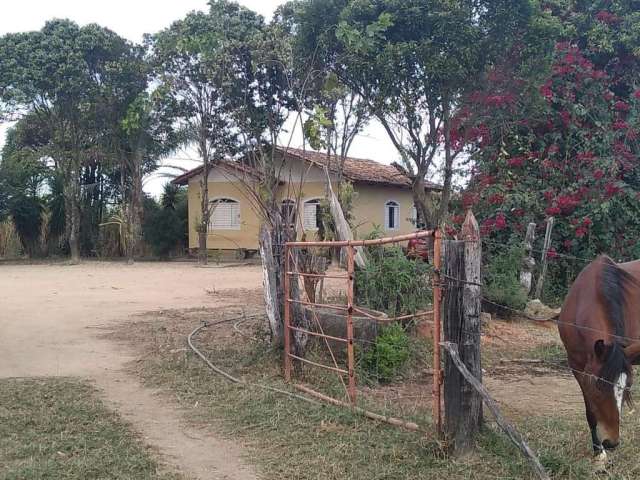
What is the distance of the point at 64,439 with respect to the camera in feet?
15.8

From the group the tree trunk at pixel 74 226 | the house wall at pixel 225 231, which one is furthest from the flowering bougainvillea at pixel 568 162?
the tree trunk at pixel 74 226

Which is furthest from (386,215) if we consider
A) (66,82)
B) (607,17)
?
(607,17)

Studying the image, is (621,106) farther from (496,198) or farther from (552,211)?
(496,198)

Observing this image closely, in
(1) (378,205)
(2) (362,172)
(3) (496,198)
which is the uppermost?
(2) (362,172)

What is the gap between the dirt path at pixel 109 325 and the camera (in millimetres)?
4824

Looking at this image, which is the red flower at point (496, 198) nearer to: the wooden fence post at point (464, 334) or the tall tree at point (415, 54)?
the tall tree at point (415, 54)

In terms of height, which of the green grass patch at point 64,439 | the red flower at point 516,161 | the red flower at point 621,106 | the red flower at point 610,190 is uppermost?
the red flower at point 621,106

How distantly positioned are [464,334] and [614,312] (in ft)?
3.48

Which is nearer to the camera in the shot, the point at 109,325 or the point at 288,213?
the point at 288,213

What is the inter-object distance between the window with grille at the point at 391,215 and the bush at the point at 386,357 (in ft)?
63.1

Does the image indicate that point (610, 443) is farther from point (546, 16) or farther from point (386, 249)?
point (546, 16)

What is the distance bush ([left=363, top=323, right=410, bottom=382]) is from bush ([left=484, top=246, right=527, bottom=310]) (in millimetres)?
3559

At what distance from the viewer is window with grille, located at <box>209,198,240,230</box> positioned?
26188mm

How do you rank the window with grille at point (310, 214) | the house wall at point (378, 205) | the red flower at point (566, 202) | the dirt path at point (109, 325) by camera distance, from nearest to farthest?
1. the dirt path at point (109, 325)
2. the red flower at point (566, 202)
3. the house wall at point (378, 205)
4. the window with grille at point (310, 214)
